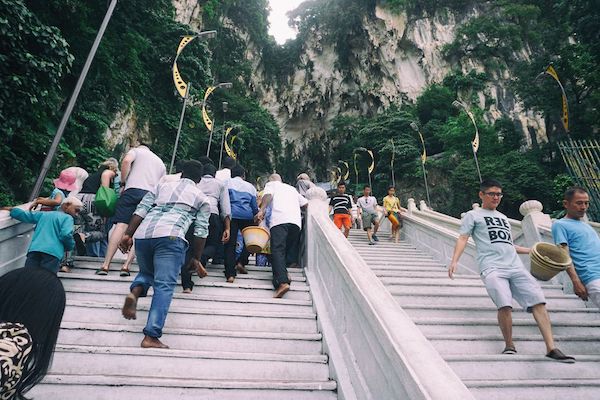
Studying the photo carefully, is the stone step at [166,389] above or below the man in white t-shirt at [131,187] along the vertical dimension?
below

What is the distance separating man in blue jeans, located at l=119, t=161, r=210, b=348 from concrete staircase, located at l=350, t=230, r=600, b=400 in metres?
2.30

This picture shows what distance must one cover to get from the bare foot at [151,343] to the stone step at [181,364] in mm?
53

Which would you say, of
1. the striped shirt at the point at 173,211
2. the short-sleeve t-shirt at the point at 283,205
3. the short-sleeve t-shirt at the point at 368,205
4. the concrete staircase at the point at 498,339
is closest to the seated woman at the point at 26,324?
the striped shirt at the point at 173,211

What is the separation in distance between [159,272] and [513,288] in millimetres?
3067

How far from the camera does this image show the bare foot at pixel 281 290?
3.92m

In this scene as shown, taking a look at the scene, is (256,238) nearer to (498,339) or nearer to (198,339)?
(198,339)

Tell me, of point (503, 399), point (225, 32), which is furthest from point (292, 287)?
point (225, 32)

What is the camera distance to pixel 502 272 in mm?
3062

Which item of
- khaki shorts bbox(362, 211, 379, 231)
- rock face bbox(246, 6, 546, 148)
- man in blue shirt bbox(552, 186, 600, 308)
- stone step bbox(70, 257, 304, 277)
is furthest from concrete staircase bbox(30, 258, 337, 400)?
rock face bbox(246, 6, 546, 148)

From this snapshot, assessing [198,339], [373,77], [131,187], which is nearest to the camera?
[198,339]

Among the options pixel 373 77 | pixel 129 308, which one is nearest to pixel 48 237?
pixel 129 308

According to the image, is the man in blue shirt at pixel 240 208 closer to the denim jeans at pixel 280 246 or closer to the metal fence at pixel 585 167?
the denim jeans at pixel 280 246

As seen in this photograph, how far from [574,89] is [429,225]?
19517mm

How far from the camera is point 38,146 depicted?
26.8ft
